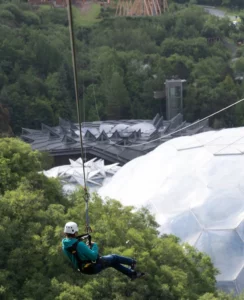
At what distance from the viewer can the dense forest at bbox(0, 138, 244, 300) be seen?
49.8 ft

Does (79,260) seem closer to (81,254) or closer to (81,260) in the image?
(81,260)

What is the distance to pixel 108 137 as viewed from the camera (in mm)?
51594

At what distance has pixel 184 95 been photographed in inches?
2532

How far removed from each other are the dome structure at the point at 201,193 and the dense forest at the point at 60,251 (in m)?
3.25

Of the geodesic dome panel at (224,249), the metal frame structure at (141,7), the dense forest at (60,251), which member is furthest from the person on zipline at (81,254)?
the metal frame structure at (141,7)

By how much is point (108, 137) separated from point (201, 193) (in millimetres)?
28368

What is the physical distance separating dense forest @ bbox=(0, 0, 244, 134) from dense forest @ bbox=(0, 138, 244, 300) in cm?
3988

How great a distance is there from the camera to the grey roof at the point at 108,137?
48.3m

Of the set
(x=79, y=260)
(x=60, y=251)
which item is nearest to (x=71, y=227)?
(x=79, y=260)

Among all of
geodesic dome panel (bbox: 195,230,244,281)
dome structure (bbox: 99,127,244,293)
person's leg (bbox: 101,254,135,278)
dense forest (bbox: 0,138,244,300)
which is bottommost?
geodesic dome panel (bbox: 195,230,244,281)

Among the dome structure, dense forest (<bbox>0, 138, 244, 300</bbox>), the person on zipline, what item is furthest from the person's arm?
the dome structure

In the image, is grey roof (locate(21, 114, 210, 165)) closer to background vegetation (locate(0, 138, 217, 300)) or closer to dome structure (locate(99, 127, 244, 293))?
dome structure (locate(99, 127, 244, 293))

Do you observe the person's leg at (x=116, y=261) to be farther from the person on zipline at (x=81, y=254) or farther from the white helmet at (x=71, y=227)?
the white helmet at (x=71, y=227)

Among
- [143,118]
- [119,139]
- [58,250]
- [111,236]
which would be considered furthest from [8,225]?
[143,118]
